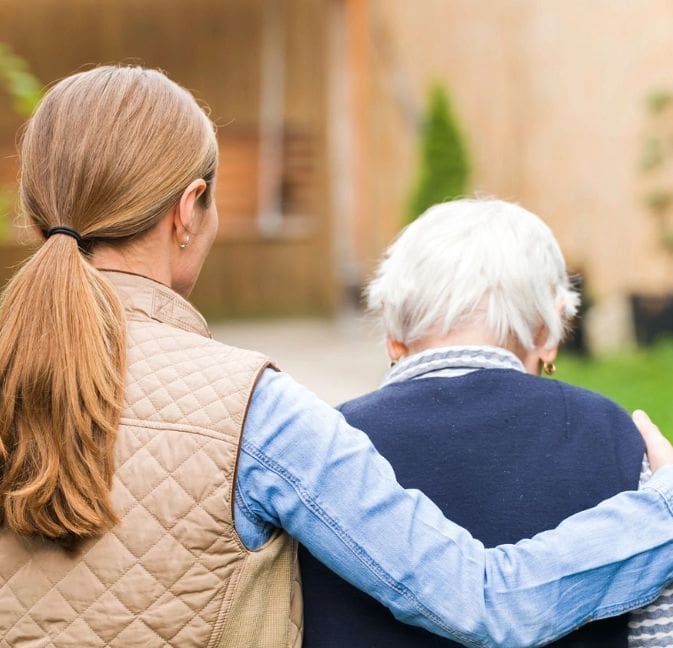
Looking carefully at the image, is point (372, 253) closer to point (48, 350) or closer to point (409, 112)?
point (409, 112)

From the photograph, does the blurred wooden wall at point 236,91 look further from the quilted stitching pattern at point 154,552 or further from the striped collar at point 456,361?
the quilted stitching pattern at point 154,552

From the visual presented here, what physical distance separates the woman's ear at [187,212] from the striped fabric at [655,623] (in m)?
0.99

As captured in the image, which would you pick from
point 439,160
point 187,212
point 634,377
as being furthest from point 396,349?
point 439,160

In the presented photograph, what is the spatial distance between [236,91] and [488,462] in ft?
38.1

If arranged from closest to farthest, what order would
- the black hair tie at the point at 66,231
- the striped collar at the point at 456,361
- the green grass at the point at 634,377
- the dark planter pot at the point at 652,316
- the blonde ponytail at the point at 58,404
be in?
the blonde ponytail at the point at 58,404 < the black hair tie at the point at 66,231 < the striped collar at the point at 456,361 < the green grass at the point at 634,377 < the dark planter pot at the point at 652,316

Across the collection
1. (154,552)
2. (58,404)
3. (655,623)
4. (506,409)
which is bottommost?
(655,623)

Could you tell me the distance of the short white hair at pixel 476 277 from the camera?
1942 millimetres

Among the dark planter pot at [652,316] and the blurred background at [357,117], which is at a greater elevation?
the blurred background at [357,117]

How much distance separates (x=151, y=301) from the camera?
170cm

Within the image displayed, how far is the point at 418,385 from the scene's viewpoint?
1.90m

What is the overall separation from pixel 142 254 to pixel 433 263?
551mm

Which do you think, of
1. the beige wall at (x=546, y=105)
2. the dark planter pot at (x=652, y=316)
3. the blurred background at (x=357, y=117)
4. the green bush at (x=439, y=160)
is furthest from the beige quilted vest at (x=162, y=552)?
the beige wall at (x=546, y=105)

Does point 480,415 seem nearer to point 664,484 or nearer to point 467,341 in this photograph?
point 467,341

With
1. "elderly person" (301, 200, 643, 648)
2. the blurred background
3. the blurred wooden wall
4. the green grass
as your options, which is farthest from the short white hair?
the blurred wooden wall
